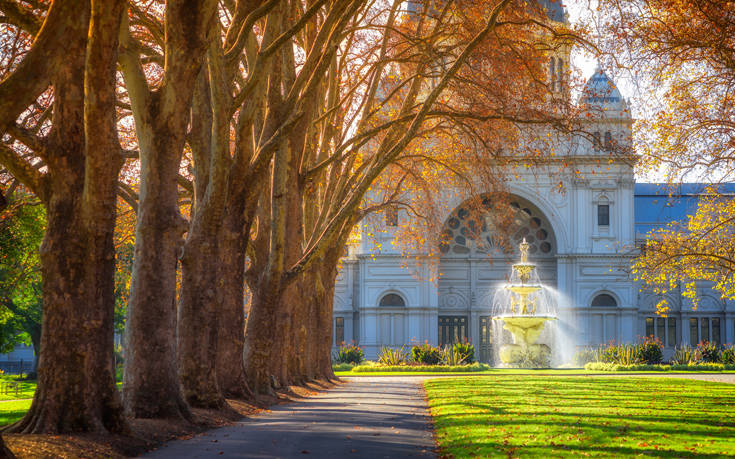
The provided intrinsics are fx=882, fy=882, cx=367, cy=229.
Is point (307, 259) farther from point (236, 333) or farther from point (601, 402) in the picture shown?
point (601, 402)

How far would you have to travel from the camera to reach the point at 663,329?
5941 centimetres

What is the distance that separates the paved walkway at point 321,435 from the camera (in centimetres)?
997

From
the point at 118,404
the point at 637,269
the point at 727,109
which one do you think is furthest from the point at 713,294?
the point at 118,404

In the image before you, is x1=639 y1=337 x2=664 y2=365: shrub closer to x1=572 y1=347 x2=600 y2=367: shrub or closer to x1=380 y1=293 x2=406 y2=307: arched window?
x1=572 y1=347 x2=600 y2=367: shrub

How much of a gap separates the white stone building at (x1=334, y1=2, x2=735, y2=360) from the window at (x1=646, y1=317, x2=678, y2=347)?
7 centimetres

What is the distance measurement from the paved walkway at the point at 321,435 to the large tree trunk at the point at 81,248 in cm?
109

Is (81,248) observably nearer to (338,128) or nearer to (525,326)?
(338,128)

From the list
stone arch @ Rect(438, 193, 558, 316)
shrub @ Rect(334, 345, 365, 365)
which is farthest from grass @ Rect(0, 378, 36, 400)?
stone arch @ Rect(438, 193, 558, 316)

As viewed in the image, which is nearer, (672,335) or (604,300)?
(604,300)

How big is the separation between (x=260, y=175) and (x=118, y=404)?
675 centimetres

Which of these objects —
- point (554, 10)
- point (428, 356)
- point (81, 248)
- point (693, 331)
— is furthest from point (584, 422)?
point (693, 331)

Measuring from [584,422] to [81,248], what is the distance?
808 centimetres

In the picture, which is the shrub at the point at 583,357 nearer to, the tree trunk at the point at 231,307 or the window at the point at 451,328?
the window at the point at 451,328

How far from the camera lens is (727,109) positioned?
21266 millimetres
